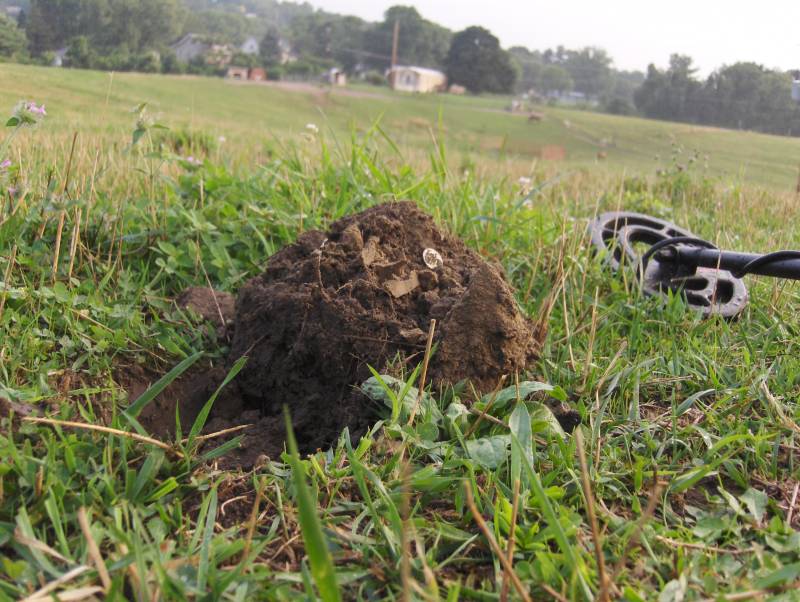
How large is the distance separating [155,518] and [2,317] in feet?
3.66

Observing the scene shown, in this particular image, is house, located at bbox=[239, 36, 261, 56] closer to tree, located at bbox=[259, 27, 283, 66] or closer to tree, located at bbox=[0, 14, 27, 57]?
tree, located at bbox=[259, 27, 283, 66]

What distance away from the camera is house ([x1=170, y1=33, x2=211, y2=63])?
4.60 meters

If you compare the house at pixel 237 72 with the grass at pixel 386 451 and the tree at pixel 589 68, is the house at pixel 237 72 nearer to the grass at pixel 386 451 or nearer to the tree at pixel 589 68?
the grass at pixel 386 451

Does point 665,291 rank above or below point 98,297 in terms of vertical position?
above

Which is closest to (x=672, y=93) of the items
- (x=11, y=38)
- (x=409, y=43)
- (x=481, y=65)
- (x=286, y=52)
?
(x=11, y=38)

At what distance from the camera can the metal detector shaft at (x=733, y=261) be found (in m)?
2.11

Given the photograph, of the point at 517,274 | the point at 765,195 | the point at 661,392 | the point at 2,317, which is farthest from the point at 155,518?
the point at 765,195

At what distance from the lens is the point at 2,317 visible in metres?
1.93

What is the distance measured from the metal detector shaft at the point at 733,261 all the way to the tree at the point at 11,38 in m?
3.46

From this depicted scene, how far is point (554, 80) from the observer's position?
18.7 metres

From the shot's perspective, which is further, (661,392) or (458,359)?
(661,392)

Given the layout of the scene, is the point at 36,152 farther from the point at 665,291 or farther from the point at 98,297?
the point at 665,291

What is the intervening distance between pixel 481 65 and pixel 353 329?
18.3 meters

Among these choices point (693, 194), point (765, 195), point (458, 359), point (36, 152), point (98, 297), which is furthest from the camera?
point (693, 194)
